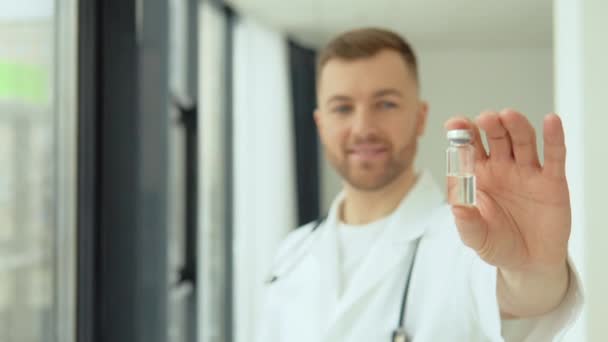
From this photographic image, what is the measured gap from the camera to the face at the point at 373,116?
2.40 feet

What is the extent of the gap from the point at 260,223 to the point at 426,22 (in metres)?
0.53

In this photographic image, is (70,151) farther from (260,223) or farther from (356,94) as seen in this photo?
(356,94)

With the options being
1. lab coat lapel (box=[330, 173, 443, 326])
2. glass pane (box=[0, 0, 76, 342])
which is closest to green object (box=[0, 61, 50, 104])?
glass pane (box=[0, 0, 76, 342])

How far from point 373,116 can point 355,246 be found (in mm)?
173

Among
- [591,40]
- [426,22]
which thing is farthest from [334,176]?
[591,40]

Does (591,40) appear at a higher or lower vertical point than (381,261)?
higher

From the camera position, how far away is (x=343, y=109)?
74cm

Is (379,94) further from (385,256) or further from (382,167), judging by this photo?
(385,256)

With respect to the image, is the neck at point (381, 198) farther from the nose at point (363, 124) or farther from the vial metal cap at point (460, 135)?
the vial metal cap at point (460, 135)

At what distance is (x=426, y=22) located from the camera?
853 millimetres

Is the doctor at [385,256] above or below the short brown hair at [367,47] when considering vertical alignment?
below

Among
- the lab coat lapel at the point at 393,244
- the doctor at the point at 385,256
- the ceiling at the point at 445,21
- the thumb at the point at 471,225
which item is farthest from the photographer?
the ceiling at the point at 445,21

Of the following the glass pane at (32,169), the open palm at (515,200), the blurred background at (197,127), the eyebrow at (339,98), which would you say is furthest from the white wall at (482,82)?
the glass pane at (32,169)

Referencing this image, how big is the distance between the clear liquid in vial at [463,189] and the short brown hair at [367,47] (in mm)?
280
